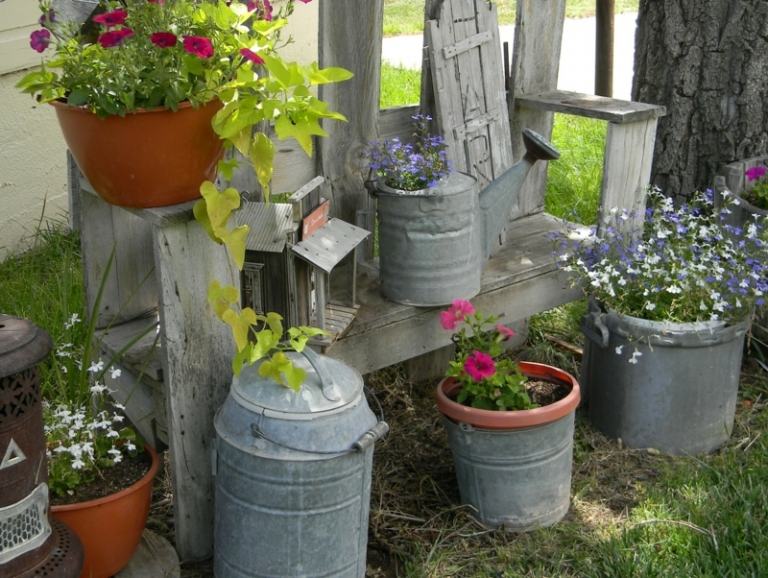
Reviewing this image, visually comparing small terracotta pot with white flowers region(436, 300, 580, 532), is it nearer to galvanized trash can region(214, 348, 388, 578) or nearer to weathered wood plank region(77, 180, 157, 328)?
galvanized trash can region(214, 348, 388, 578)

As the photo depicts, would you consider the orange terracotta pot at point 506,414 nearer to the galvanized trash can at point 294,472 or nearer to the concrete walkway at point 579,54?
the galvanized trash can at point 294,472

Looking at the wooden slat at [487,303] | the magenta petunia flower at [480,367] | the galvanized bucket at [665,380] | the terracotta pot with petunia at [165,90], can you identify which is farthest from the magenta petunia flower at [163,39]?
the galvanized bucket at [665,380]

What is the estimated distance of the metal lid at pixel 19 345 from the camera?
222cm

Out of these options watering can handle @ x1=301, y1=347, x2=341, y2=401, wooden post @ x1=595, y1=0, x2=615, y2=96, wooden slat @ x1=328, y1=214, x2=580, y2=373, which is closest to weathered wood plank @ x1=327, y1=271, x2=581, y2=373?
wooden slat @ x1=328, y1=214, x2=580, y2=373

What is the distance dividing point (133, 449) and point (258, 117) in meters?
0.99

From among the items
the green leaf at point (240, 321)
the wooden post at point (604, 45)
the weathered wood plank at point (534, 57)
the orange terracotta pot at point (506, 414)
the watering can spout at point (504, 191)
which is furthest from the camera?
the wooden post at point (604, 45)

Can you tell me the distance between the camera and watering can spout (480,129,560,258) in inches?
134

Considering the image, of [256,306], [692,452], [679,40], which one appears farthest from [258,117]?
[679,40]

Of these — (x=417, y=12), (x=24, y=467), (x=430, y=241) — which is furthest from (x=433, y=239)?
(x=417, y=12)

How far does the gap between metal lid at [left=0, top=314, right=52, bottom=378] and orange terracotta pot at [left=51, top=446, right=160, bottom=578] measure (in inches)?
20.3

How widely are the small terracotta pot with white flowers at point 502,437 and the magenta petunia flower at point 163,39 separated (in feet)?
3.96

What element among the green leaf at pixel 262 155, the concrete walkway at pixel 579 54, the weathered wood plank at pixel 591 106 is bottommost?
the concrete walkway at pixel 579 54

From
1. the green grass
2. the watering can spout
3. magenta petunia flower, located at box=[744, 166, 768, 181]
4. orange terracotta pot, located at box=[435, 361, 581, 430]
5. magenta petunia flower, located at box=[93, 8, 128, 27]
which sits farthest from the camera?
the green grass

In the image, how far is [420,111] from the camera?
3.54m
